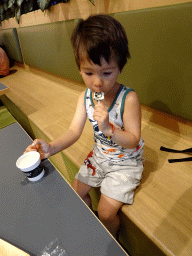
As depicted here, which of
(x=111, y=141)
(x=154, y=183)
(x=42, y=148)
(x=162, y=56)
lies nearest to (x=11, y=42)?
(x=162, y=56)

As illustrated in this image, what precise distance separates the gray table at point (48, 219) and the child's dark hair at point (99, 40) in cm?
49

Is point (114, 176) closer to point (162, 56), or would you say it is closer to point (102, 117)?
point (102, 117)

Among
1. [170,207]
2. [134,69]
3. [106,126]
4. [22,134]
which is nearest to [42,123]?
[22,134]

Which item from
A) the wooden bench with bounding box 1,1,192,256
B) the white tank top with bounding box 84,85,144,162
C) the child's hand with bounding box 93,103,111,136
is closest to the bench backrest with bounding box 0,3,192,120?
the wooden bench with bounding box 1,1,192,256

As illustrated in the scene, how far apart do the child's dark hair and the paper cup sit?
418 millimetres

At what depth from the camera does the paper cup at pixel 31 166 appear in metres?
0.64

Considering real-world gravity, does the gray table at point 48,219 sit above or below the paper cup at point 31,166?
below

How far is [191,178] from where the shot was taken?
35.5 inches

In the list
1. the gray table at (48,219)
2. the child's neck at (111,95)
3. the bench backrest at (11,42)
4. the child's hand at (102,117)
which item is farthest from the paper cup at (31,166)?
the bench backrest at (11,42)

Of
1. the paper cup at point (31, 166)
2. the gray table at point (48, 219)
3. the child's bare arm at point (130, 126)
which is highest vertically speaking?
the child's bare arm at point (130, 126)

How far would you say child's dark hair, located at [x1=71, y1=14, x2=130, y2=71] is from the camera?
60 cm

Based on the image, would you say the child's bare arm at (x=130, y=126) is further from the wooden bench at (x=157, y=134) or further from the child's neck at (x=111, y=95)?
the wooden bench at (x=157, y=134)

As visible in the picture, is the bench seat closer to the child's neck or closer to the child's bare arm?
the child's bare arm

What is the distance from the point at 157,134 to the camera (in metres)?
1.25
